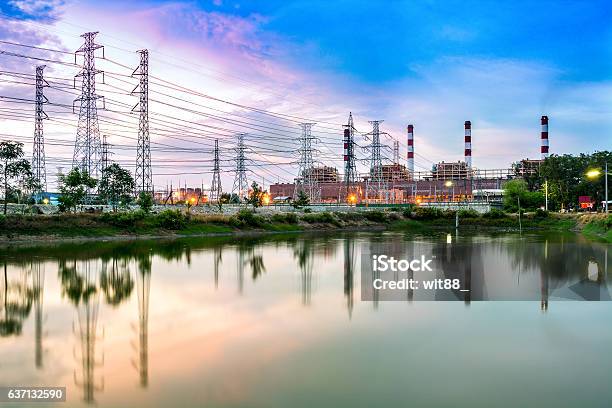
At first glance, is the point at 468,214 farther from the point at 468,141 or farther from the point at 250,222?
the point at 468,141

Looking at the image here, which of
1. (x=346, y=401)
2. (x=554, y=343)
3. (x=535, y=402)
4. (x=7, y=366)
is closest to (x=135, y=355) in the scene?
(x=7, y=366)

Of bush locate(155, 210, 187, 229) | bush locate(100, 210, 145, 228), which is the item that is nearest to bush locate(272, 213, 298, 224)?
bush locate(155, 210, 187, 229)

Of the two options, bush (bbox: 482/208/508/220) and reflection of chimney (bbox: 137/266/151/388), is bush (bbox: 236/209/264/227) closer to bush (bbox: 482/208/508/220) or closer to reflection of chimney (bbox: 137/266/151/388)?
reflection of chimney (bbox: 137/266/151/388)

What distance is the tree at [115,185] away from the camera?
61.7 meters

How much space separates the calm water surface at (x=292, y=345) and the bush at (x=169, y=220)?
2991 centimetres

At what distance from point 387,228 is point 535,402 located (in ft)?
227

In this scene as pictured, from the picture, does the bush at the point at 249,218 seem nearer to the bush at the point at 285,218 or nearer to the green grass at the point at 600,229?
the bush at the point at 285,218

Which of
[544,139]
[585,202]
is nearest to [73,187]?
[585,202]

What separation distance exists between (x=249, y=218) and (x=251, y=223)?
0.77 meters

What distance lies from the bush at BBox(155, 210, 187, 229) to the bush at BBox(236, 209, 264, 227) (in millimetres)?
9262

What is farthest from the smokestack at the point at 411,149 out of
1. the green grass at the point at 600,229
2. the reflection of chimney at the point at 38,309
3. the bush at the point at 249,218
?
the reflection of chimney at the point at 38,309

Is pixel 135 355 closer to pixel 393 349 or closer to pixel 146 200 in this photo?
pixel 393 349

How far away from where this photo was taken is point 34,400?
909 centimetres

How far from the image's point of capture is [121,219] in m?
49.8
